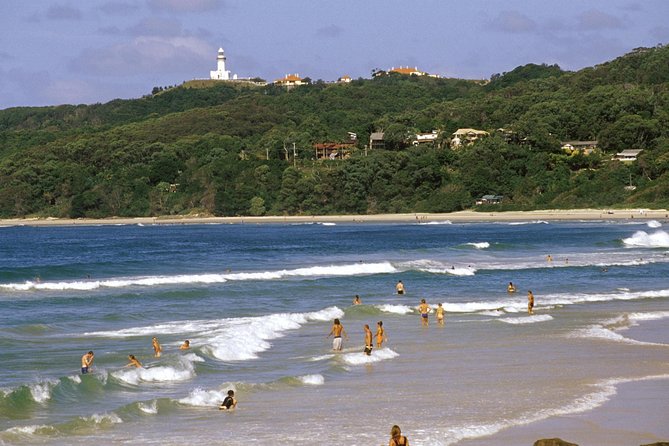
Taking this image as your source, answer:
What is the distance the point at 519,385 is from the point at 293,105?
7007 inches

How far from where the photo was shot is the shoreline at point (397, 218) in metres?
102

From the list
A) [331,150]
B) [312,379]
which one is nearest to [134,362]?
[312,379]

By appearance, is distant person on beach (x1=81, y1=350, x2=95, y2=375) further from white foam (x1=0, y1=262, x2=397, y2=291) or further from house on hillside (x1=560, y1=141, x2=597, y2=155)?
house on hillside (x1=560, y1=141, x2=597, y2=155)

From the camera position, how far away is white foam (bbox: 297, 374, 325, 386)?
19.5 metres

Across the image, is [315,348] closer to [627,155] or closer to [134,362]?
[134,362]

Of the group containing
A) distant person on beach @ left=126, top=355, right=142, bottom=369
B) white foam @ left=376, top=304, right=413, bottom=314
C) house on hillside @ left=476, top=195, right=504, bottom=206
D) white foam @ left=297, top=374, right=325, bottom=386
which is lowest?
white foam @ left=376, top=304, right=413, bottom=314

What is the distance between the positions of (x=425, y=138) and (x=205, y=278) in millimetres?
98149

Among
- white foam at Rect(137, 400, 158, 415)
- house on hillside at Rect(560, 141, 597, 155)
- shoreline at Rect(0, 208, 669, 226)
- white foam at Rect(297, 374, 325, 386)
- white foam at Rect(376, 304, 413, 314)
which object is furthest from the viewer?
house on hillside at Rect(560, 141, 597, 155)

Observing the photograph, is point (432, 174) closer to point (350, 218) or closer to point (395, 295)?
point (350, 218)

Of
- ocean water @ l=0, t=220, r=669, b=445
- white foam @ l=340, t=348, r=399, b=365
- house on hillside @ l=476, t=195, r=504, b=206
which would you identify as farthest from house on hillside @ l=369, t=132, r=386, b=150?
white foam @ l=340, t=348, r=399, b=365

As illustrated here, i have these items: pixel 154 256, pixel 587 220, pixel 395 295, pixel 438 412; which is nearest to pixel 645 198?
pixel 587 220

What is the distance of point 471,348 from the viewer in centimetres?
2408

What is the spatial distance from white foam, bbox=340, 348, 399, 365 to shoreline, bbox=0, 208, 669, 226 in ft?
254

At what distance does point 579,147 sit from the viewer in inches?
4943
